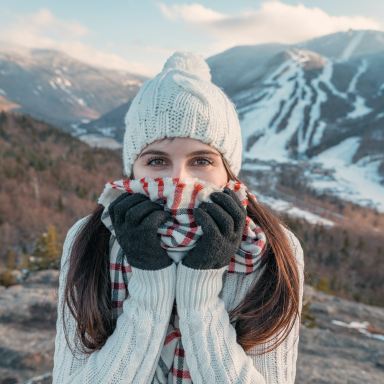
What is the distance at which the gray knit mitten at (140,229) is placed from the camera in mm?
1233

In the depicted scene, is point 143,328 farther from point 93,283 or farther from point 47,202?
point 47,202

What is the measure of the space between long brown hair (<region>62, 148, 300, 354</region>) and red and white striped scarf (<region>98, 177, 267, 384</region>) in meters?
0.06

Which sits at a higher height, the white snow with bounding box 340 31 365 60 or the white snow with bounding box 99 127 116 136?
the white snow with bounding box 340 31 365 60

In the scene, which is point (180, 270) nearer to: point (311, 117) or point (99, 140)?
point (311, 117)

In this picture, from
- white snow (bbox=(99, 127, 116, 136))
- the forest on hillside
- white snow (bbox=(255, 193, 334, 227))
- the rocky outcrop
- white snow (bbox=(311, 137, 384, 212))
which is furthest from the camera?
white snow (bbox=(99, 127, 116, 136))

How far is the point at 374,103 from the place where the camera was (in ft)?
277

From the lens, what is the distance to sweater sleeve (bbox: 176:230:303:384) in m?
1.24

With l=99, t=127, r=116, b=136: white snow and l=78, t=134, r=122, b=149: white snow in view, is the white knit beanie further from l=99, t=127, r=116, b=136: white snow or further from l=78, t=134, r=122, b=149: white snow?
l=99, t=127, r=116, b=136: white snow

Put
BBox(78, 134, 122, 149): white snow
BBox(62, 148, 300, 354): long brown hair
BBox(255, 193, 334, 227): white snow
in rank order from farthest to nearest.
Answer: BBox(78, 134, 122, 149): white snow
BBox(255, 193, 334, 227): white snow
BBox(62, 148, 300, 354): long brown hair

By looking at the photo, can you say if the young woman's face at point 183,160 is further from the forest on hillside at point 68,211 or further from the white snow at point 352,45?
the white snow at point 352,45

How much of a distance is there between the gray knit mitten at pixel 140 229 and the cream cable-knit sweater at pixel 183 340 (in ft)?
0.14

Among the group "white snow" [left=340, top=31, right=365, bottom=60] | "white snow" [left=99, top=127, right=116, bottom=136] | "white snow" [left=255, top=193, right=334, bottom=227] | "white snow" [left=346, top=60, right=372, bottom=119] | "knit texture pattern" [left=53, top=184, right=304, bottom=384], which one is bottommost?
"knit texture pattern" [left=53, top=184, right=304, bottom=384]

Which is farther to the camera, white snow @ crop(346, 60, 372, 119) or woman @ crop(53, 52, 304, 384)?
white snow @ crop(346, 60, 372, 119)

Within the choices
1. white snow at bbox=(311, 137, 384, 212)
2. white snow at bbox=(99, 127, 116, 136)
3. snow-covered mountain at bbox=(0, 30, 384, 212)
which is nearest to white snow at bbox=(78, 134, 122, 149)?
snow-covered mountain at bbox=(0, 30, 384, 212)
